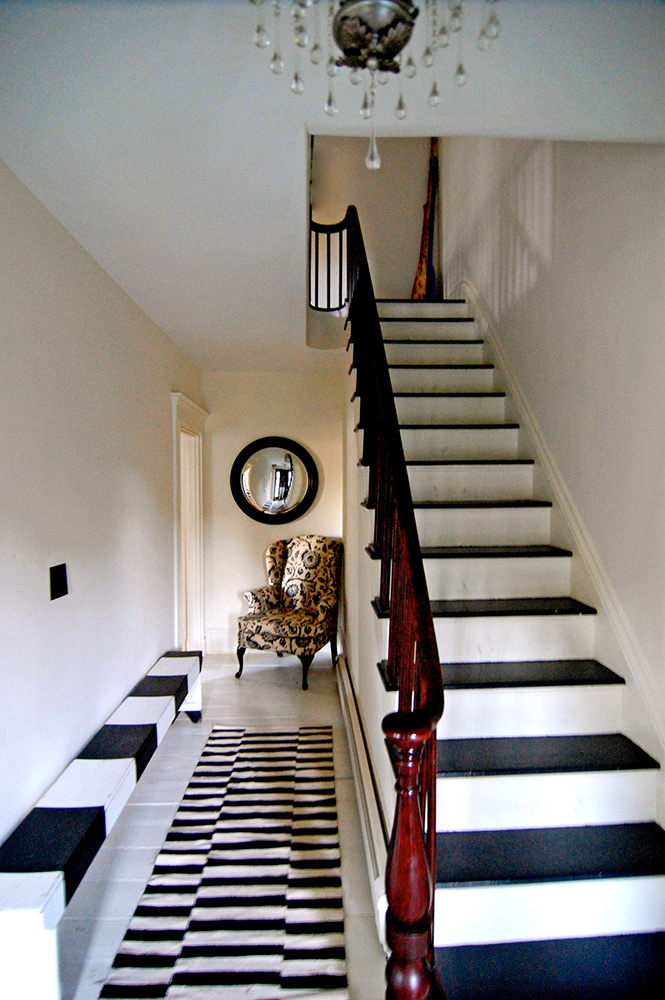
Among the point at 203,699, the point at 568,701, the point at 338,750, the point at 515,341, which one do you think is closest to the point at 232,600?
the point at 203,699

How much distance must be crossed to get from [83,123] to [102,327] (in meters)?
1.21

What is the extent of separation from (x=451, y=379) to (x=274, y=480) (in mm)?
2196

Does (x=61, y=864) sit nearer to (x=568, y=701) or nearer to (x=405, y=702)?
(x=405, y=702)

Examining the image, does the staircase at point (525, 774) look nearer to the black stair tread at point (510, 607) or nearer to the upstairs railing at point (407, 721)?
the black stair tread at point (510, 607)

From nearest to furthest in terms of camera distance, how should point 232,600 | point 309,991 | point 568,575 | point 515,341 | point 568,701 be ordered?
point 309,991 → point 568,701 → point 568,575 → point 515,341 → point 232,600

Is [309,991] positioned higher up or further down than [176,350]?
further down

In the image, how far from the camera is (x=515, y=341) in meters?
3.31

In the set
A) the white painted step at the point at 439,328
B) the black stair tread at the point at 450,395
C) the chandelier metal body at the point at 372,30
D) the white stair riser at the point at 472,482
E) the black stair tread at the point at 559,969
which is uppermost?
the white painted step at the point at 439,328

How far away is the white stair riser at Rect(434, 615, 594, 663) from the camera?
2.27m

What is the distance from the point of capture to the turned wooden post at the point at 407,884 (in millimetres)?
1203

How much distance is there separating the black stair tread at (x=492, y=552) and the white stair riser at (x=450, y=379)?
117 centimetres

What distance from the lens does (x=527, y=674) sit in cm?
213

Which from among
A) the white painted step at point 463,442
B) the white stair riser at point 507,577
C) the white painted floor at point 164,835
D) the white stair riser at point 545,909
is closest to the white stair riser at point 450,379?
the white painted step at point 463,442

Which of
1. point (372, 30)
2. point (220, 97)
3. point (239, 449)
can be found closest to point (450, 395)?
point (220, 97)
